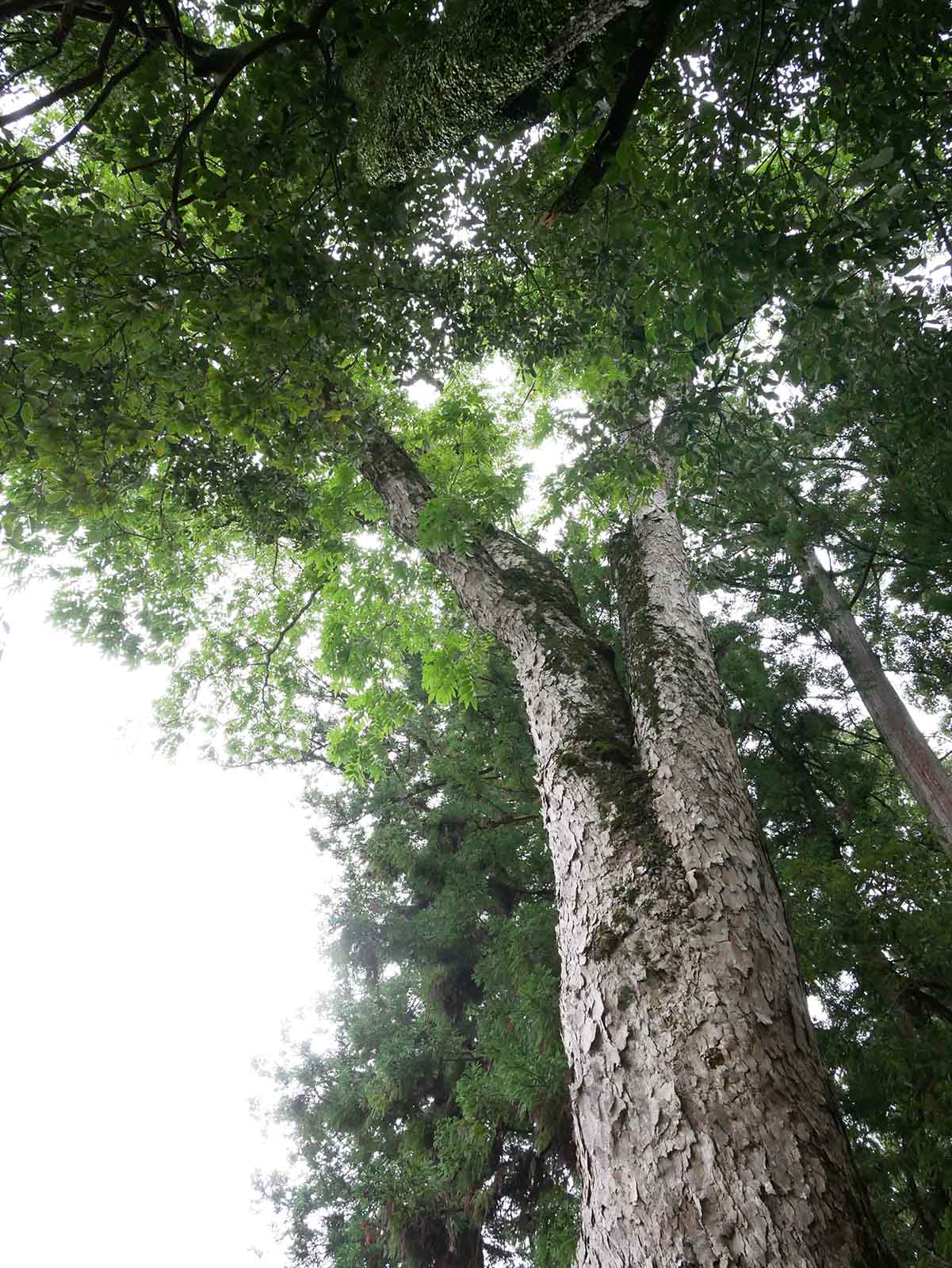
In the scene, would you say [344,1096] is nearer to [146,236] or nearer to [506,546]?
[506,546]

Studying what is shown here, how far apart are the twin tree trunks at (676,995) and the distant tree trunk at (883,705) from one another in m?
3.84

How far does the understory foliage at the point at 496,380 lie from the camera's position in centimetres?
232

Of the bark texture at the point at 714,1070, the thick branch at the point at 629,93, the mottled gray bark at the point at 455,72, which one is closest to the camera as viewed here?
the bark texture at the point at 714,1070

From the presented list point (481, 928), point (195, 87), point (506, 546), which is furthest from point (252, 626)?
point (195, 87)

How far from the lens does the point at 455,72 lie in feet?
7.29

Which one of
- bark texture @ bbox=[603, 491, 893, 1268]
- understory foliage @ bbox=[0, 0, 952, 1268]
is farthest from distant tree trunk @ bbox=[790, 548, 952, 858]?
bark texture @ bbox=[603, 491, 893, 1268]

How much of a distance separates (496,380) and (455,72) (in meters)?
6.63

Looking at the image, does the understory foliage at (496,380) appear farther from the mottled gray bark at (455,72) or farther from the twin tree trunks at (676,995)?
the twin tree trunks at (676,995)

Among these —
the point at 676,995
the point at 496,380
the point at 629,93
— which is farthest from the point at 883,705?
the point at 629,93

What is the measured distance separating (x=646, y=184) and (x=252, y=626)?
6.83m

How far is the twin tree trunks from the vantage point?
5.50ft

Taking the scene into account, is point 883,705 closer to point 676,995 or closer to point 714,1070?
point 676,995

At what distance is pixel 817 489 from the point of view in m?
6.50

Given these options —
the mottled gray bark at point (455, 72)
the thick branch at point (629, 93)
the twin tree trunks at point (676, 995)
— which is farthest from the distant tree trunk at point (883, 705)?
the mottled gray bark at point (455, 72)
